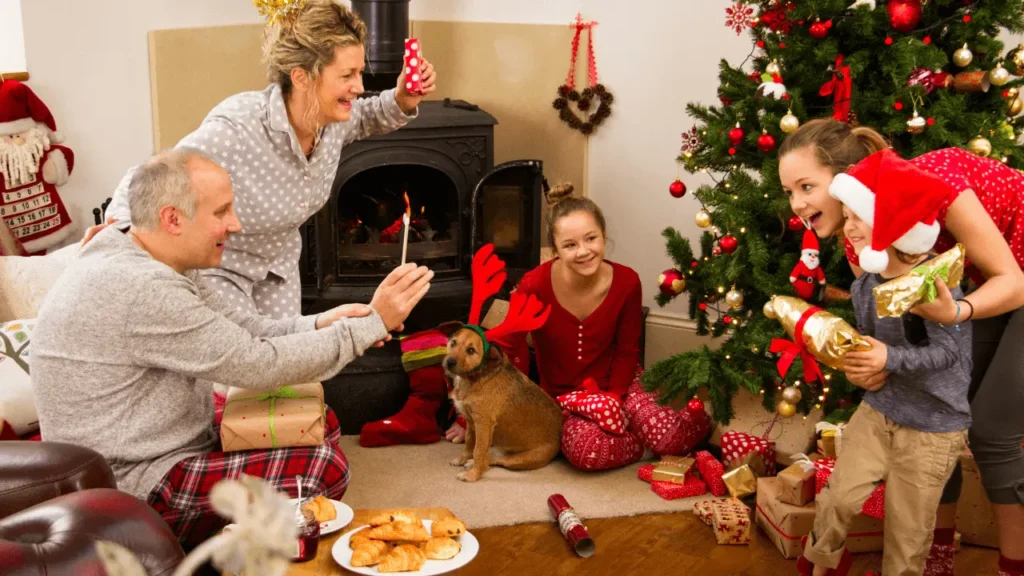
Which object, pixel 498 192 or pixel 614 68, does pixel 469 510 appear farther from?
pixel 614 68

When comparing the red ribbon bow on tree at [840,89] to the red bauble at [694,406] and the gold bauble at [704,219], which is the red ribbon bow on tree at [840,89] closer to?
the gold bauble at [704,219]

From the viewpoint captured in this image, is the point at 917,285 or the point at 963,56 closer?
the point at 917,285

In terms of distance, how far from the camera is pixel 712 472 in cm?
291

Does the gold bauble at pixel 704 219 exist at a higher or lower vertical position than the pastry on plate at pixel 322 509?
higher

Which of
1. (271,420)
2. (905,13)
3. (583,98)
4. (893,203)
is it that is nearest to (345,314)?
(271,420)

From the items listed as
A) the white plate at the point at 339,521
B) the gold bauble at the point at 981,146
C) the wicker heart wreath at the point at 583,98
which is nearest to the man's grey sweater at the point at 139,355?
the white plate at the point at 339,521

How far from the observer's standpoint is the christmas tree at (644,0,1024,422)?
2.53 meters

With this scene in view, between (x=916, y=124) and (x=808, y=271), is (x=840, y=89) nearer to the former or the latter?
(x=916, y=124)

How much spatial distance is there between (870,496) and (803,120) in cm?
95

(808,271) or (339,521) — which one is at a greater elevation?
(808,271)

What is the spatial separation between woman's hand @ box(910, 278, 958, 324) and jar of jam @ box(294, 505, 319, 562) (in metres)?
1.15

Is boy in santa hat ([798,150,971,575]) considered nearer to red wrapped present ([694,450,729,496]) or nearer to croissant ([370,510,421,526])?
red wrapped present ([694,450,729,496])

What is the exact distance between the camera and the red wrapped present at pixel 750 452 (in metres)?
2.92

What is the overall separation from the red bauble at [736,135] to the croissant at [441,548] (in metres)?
1.39
